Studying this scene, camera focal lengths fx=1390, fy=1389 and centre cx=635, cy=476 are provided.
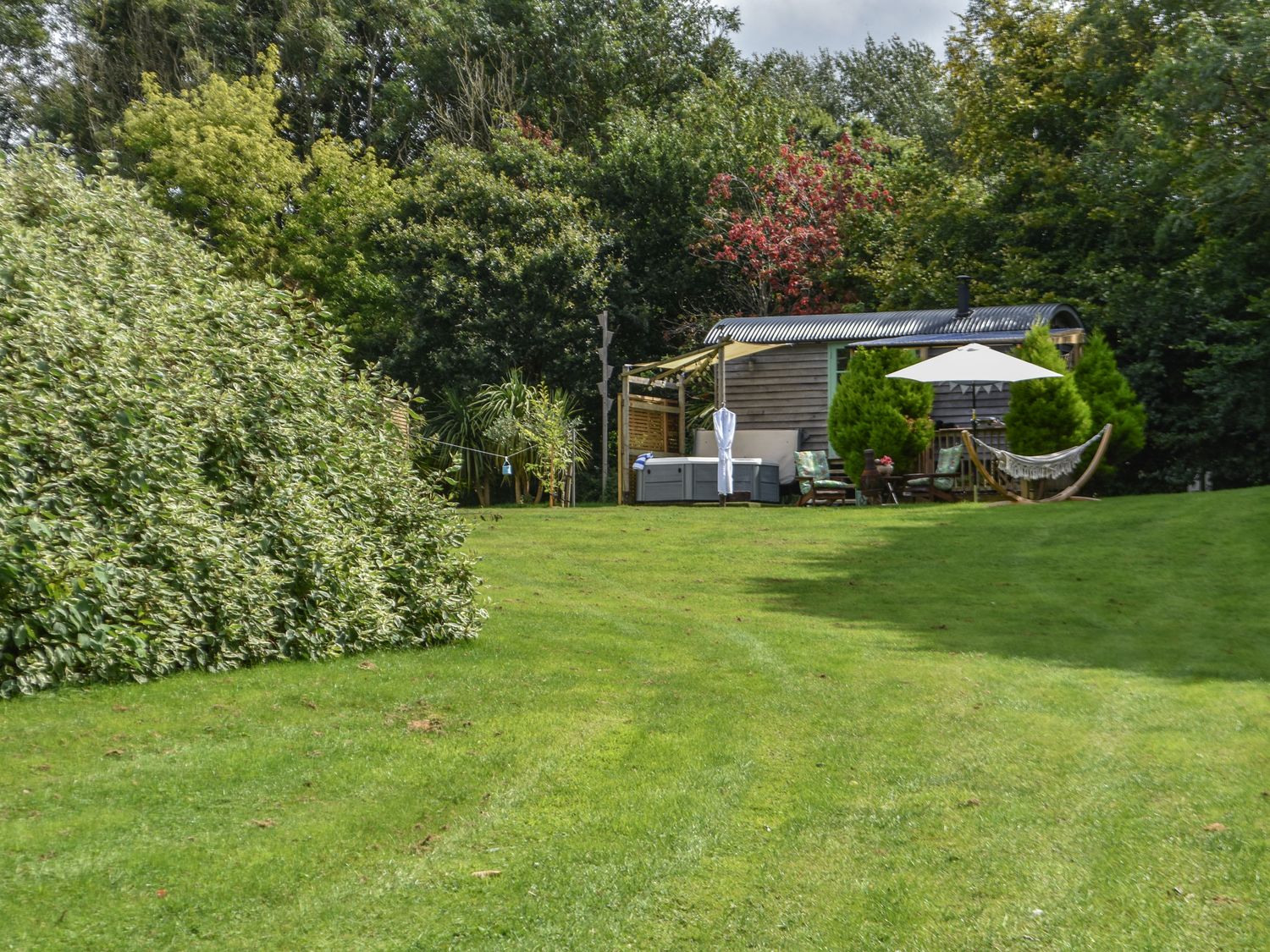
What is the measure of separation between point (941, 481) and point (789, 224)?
10646 mm

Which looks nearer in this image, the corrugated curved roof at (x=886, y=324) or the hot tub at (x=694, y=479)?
the hot tub at (x=694, y=479)

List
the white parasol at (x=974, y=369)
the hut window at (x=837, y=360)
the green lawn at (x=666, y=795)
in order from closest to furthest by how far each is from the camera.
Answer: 1. the green lawn at (x=666, y=795)
2. the white parasol at (x=974, y=369)
3. the hut window at (x=837, y=360)

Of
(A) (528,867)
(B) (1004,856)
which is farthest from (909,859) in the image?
(A) (528,867)

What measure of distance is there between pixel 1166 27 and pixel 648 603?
56.0 ft

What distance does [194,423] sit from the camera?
27.1 ft

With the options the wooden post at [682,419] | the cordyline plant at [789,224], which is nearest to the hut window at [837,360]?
the wooden post at [682,419]

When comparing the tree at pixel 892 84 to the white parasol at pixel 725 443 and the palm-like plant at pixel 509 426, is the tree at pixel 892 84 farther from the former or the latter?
the white parasol at pixel 725 443

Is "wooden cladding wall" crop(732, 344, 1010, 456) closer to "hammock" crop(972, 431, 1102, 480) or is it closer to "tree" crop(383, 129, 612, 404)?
"hammock" crop(972, 431, 1102, 480)

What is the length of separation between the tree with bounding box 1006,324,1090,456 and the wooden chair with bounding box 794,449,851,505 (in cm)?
275

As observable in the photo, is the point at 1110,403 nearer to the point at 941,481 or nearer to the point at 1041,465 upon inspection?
the point at 1041,465

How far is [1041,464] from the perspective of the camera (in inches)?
744

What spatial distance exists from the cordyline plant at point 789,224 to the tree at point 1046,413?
9.91 m

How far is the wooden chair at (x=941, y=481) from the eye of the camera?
20.8m

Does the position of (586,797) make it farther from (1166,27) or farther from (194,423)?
(1166,27)
